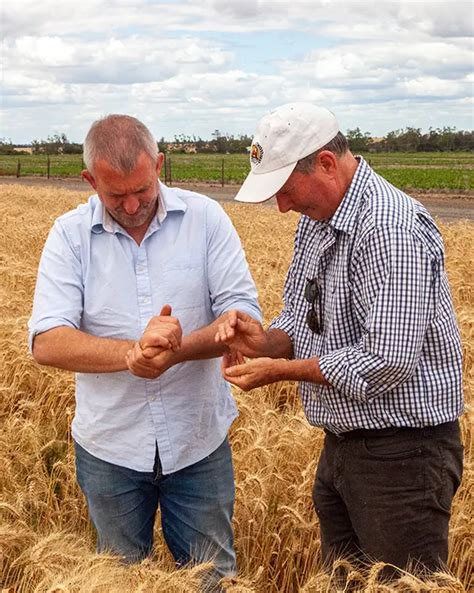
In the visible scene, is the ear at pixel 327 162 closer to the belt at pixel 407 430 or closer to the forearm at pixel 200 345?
the forearm at pixel 200 345

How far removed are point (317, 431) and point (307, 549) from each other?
0.80 metres

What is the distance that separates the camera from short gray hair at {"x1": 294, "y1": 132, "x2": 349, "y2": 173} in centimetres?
260

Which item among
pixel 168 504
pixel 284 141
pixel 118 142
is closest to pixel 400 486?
pixel 168 504

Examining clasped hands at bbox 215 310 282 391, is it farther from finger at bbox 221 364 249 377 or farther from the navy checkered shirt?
the navy checkered shirt

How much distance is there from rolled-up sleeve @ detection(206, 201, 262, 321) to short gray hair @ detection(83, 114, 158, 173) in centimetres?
35

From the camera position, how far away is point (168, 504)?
3.15m

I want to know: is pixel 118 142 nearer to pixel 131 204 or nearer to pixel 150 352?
pixel 131 204

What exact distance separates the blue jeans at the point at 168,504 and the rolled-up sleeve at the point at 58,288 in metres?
0.55

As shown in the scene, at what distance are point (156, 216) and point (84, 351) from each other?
53cm

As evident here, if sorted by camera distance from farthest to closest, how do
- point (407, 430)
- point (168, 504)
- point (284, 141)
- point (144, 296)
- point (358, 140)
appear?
point (358, 140)
point (168, 504)
point (144, 296)
point (407, 430)
point (284, 141)

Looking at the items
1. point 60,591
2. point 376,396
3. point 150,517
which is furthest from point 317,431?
point 60,591

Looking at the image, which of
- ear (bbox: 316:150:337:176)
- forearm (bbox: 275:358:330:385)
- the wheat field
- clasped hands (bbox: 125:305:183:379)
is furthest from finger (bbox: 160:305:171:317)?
the wheat field

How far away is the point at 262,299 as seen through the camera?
7.68m

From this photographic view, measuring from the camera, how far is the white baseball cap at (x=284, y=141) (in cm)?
260
